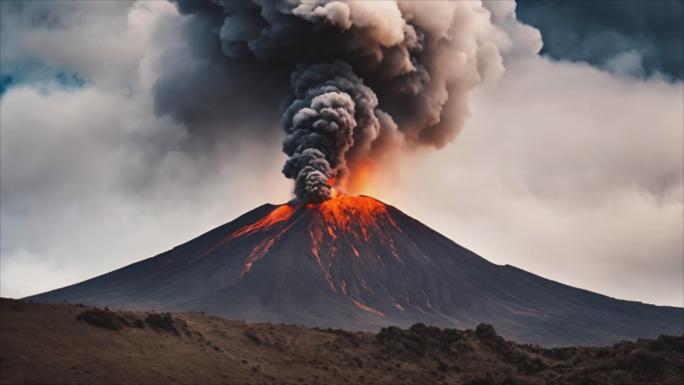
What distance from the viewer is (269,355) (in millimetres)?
47406

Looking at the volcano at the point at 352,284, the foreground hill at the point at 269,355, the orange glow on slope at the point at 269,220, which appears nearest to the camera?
the foreground hill at the point at 269,355

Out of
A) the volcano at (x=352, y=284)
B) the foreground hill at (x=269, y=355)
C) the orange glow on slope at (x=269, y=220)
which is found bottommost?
the foreground hill at (x=269, y=355)

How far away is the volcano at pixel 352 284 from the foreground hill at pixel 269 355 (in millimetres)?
29902

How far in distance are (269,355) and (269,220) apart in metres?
70.5

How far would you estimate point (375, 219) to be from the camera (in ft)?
383

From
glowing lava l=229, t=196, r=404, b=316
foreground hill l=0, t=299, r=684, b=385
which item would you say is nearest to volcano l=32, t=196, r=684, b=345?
glowing lava l=229, t=196, r=404, b=316

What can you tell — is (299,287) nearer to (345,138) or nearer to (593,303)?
(345,138)

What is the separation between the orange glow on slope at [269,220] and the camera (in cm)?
11550

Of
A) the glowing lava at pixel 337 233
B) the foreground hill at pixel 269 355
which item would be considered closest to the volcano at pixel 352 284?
the glowing lava at pixel 337 233

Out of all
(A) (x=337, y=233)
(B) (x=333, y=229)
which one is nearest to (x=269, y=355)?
(A) (x=337, y=233)

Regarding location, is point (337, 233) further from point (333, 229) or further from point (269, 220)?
point (269, 220)

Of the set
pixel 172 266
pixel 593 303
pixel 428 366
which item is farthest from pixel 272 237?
pixel 428 366

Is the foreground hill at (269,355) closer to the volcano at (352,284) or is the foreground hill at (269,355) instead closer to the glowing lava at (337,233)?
the volcano at (352,284)

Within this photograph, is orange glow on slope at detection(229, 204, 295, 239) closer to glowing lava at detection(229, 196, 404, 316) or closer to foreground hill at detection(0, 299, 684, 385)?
glowing lava at detection(229, 196, 404, 316)
